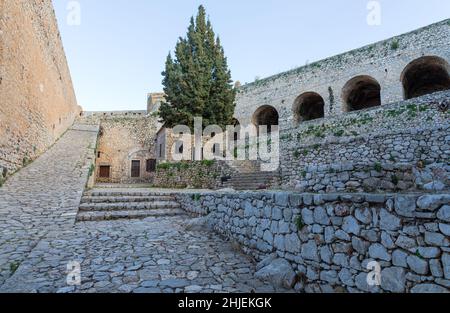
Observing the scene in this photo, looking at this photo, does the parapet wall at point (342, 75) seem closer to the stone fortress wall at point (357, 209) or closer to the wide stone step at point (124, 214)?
the stone fortress wall at point (357, 209)

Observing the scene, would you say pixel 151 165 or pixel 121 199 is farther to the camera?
pixel 151 165

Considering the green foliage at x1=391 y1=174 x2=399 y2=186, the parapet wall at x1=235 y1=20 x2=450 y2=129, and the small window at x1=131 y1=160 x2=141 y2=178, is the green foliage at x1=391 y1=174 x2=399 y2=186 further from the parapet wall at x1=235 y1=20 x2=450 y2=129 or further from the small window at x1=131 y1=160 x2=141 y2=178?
the small window at x1=131 y1=160 x2=141 y2=178

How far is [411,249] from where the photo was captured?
88.7 inches

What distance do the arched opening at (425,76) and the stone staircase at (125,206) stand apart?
14738mm

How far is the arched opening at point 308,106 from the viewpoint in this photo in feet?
62.7

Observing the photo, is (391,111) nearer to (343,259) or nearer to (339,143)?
(339,143)

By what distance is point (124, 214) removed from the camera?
6.68 m

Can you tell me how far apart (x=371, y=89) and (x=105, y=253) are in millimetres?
19382

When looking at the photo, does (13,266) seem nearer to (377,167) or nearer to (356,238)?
(356,238)

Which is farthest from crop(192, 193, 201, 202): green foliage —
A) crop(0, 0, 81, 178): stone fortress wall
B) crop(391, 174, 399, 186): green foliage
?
crop(0, 0, 81, 178): stone fortress wall

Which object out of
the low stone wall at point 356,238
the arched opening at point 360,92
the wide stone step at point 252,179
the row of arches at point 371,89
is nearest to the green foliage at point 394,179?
the low stone wall at point 356,238

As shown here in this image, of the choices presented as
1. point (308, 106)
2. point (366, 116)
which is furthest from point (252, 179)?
point (308, 106)

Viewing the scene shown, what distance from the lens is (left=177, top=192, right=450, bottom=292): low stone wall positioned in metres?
2.14

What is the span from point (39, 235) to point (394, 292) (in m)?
5.17
